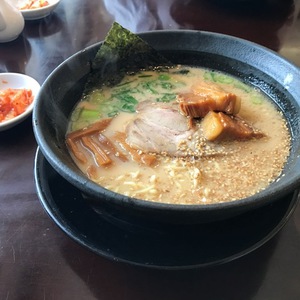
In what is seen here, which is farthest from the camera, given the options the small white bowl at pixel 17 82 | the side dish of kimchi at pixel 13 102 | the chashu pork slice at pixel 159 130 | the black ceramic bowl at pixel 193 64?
the small white bowl at pixel 17 82

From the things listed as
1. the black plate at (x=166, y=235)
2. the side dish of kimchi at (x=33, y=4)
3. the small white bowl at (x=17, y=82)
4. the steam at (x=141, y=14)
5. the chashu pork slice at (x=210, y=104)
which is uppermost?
the chashu pork slice at (x=210, y=104)

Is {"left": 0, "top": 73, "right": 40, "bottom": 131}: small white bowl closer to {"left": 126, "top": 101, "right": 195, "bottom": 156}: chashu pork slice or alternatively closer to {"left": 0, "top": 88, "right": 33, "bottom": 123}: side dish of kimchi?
{"left": 0, "top": 88, "right": 33, "bottom": 123}: side dish of kimchi

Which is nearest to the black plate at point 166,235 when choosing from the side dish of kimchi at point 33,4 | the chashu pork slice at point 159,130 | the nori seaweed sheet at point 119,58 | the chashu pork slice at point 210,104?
the chashu pork slice at point 159,130

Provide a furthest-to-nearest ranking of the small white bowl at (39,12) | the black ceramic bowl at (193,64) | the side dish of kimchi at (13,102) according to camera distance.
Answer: the small white bowl at (39,12), the side dish of kimchi at (13,102), the black ceramic bowl at (193,64)

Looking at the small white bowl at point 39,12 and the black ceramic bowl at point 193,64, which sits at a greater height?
the black ceramic bowl at point 193,64

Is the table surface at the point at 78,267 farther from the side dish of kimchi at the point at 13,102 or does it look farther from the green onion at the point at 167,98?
the green onion at the point at 167,98

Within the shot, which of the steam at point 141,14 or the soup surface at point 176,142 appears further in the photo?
the steam at point 141,14

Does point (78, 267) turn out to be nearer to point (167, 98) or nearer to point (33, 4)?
point (167, 98)

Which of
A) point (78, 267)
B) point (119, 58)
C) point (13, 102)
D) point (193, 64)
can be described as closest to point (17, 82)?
point (13, 102)
